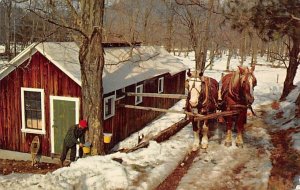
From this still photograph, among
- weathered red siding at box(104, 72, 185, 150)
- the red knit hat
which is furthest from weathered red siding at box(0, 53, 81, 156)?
the red knit hat

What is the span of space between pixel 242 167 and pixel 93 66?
5.15 meters

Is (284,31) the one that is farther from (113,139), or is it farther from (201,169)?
(113,139)

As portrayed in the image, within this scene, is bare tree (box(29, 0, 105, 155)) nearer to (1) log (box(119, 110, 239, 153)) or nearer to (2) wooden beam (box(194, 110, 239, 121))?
(1) log (box(119, 110, 239, 153))

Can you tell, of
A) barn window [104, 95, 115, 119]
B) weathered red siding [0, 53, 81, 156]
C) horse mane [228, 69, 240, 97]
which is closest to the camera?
horse mane [228, 69, 240, 97]

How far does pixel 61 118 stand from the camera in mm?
13414

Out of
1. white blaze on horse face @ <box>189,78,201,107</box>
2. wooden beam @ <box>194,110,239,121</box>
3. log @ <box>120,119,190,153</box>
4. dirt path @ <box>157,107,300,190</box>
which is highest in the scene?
white blaze on horse face @ <box>189,78,201,107</box>

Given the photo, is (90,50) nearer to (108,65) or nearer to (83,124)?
(83,124)

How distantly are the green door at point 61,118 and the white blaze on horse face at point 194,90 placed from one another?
509 centimetres

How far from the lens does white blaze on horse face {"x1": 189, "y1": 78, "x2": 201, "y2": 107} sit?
10.2 m

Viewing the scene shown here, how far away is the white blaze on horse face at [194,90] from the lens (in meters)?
10.2

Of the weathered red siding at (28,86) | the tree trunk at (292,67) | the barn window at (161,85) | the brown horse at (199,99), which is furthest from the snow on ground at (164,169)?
the tree trunk at (292,67)

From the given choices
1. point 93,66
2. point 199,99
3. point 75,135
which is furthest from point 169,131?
point 93,66

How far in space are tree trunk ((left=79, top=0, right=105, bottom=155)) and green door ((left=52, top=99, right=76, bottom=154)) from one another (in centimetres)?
324

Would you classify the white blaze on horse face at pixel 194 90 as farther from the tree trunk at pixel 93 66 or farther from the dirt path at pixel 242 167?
the tree trunk at pixel 93 66
